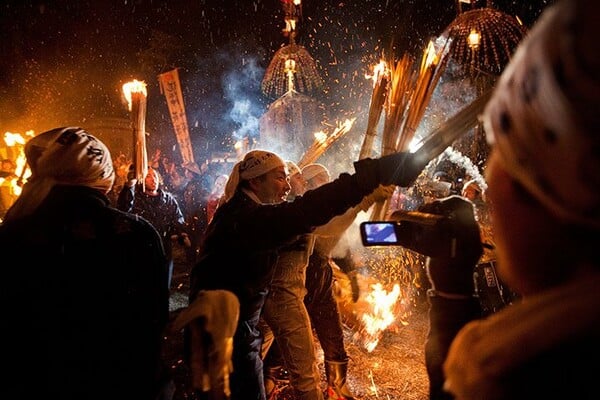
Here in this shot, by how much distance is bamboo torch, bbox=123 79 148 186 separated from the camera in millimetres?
4510

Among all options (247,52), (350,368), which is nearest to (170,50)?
(247,52)

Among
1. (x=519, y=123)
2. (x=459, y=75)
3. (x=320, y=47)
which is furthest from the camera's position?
(x=320, y=47)

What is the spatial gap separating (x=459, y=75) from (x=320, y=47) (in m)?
7.95

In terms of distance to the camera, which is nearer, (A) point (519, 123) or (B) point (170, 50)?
(A) point (519, 123)

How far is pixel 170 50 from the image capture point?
17469 millimetres

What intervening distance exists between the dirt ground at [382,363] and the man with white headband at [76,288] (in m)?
2.59

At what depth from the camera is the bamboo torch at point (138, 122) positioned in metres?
4.51

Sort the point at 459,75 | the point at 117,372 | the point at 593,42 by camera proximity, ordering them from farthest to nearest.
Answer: the point at 459,75 < the point at 117,372 < the point at 593,42

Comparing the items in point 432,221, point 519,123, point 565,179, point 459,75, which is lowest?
point 565,179

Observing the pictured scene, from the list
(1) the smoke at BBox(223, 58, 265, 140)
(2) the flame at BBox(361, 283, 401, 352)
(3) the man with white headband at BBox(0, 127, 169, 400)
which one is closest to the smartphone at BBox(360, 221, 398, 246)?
(3) the man with white headband at BBox(0, 127, 169, 400)

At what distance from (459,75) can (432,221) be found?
→ 16.9 metres

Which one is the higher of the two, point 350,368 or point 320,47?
point 320,47

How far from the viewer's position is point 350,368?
479 cm

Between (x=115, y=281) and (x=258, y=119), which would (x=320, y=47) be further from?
(x=115, y=281)
